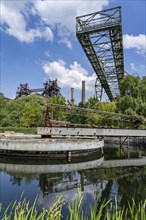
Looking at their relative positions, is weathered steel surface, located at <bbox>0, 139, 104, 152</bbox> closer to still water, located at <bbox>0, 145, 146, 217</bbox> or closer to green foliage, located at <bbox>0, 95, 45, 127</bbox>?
still water, located at <bbox>0, 145, 146, 217</bbox>

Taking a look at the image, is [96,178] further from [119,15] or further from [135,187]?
[119,15]

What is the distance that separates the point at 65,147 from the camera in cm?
2352

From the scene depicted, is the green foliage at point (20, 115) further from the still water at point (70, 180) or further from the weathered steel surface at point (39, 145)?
the still water at point (70, 180)

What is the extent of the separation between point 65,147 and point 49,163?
2478mm

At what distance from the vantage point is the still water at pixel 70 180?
13.0 metres

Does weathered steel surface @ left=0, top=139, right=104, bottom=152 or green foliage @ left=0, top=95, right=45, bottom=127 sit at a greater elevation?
green foliage @ left=0, top=95, right=45, bottom=127

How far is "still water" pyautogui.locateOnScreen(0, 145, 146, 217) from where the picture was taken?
511 inches

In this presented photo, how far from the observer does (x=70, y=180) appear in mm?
16719

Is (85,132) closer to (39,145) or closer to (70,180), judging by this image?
(39,145)

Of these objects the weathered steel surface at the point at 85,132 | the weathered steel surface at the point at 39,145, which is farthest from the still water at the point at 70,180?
the weathered steel surface at the point at 85,132

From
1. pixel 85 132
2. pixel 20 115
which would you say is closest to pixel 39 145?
pixel 85 132

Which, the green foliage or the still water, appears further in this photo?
the green foliage

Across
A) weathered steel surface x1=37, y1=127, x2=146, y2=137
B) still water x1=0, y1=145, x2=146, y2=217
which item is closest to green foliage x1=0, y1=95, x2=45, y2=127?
weathered steel surface x1=37, y1=127, x2=146, y2=137

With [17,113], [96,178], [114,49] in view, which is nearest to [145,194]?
[96,178]
